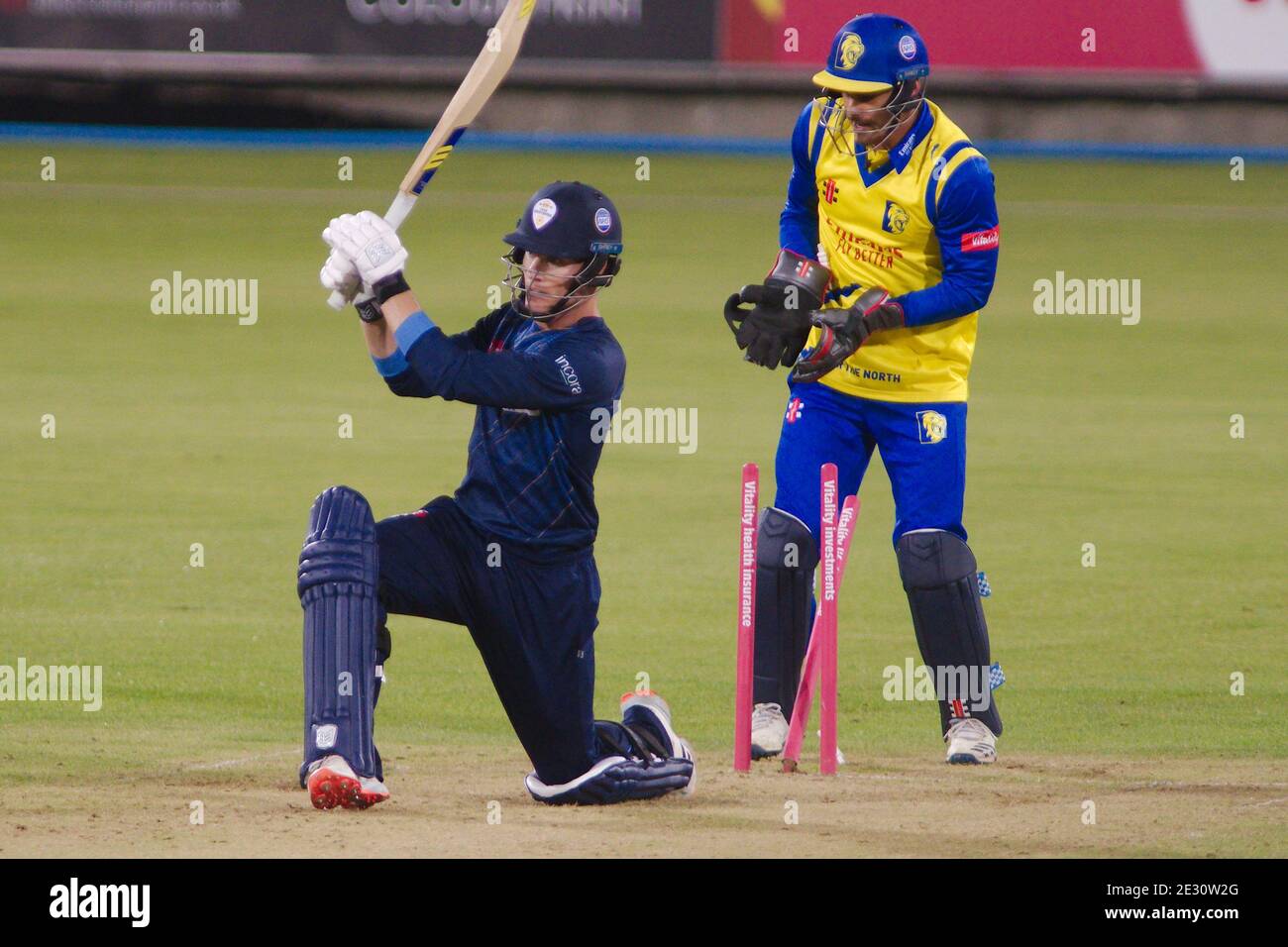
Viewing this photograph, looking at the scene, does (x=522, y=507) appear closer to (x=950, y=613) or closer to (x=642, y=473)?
(x=950, y=613)

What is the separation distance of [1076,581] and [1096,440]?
3818 mm

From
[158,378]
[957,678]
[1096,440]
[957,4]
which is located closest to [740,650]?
[957,678]

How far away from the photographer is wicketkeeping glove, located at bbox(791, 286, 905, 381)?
7.45m

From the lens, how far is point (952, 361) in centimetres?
773

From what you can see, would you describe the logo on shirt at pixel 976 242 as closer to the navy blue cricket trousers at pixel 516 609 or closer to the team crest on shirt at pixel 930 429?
the team crest on shirt at pixel 930 429

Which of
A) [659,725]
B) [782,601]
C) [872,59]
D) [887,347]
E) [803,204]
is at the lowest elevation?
[659,725]

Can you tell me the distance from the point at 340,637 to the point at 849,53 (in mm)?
2729

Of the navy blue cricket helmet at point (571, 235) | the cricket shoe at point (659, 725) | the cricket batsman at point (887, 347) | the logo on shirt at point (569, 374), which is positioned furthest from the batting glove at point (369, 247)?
the cricket batsman at point (887, 347)

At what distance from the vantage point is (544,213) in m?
6.53

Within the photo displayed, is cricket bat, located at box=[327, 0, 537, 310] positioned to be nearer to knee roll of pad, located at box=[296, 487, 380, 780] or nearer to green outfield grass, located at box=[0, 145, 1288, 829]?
knee roll of pad, located at box=[296, 487, 380, 780]

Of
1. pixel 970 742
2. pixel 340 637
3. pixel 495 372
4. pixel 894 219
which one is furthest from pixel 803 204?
pixel 340 637

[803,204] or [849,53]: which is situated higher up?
[849,53]

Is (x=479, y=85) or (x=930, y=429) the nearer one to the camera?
(x=479, y=85)

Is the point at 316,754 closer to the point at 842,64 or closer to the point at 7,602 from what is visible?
the point at 842,64
